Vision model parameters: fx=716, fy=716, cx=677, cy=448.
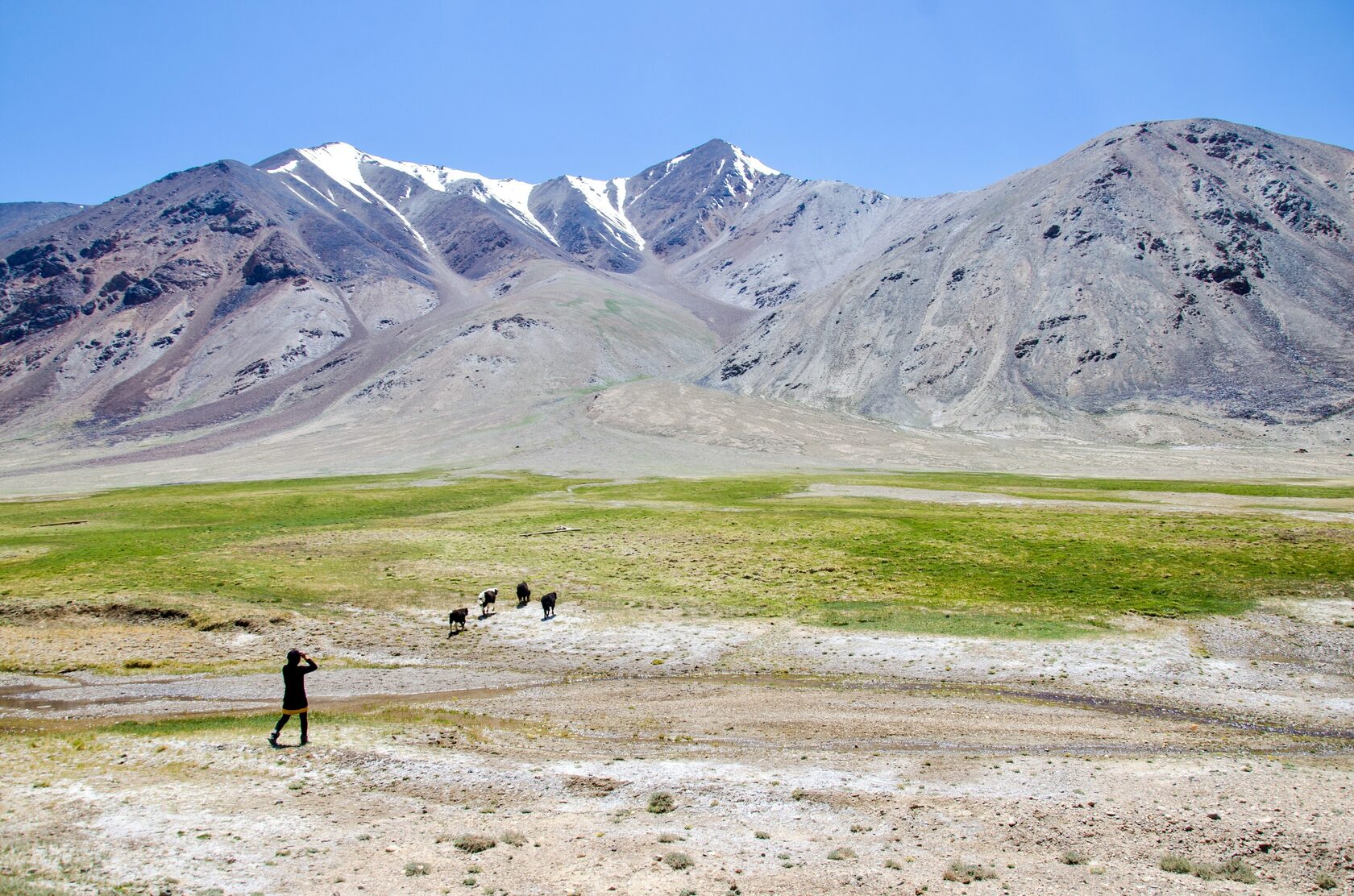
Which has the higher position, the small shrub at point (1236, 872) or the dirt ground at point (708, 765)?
the small shrub at point (1236, 872)

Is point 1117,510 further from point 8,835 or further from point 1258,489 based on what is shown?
point 8,835

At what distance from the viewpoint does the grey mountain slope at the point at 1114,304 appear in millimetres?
130500

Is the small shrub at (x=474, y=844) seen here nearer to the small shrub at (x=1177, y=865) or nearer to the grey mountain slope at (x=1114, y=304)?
the small shrub at (x=1177, y=865)

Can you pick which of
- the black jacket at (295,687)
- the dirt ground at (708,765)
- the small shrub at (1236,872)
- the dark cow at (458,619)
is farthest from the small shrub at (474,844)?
the dark cow at (458,619)

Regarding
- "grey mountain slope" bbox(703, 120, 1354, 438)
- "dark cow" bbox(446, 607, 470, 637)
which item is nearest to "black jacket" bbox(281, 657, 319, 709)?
"dark cow" bbox(446, 607, 470, 637)

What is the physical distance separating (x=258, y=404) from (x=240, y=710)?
196 meters

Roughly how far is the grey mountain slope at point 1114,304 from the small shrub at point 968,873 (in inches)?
5206

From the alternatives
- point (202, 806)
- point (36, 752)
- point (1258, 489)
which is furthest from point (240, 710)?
point (1258, 489)

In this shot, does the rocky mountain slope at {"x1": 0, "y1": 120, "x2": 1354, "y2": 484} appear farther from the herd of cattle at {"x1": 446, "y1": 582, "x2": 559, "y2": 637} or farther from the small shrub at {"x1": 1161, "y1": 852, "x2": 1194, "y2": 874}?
the small shrub at {"x1": 1161, "y1": 852, "x2": 1194, "y2": 874}

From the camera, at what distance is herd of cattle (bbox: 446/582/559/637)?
3016 cm

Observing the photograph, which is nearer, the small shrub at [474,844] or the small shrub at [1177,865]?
the small shrub at [1177,865]

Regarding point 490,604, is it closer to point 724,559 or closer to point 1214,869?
point 724,559

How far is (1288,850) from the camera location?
12461 mm

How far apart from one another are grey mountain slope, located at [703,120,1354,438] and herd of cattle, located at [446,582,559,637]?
119 meters
